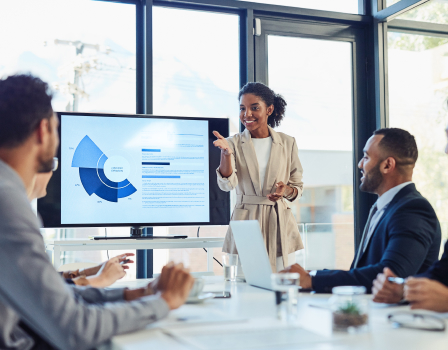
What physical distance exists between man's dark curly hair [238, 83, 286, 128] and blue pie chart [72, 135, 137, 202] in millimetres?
1005

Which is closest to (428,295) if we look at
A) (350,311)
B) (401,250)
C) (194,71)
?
(350,311)

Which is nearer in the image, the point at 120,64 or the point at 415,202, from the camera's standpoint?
the point at 415,202

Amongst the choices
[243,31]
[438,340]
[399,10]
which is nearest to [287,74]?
[243,31]

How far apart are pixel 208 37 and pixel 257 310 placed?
3.23m

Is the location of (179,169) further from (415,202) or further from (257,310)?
(257,310)

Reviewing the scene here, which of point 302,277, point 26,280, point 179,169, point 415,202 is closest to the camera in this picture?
point 26,280

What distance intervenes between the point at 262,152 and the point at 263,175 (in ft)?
0.51

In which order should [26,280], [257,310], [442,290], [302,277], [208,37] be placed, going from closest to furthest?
1. [26,280]
2. [442,290]
3. [257,310]
4. [302,277]
5. [208,37]

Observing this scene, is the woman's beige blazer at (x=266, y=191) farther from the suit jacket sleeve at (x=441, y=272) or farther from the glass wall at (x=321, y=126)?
the suit jacket sleeve at (x=441, y=272)

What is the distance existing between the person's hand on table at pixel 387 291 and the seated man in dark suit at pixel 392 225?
0.21 meters

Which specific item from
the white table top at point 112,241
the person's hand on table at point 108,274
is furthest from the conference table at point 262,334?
the white table top at point 112,241

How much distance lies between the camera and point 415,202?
1.79 metres

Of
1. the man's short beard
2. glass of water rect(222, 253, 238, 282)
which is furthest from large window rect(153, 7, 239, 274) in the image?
the man's short beard

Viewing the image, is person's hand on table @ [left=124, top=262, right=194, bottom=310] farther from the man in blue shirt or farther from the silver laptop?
the silver laptop
